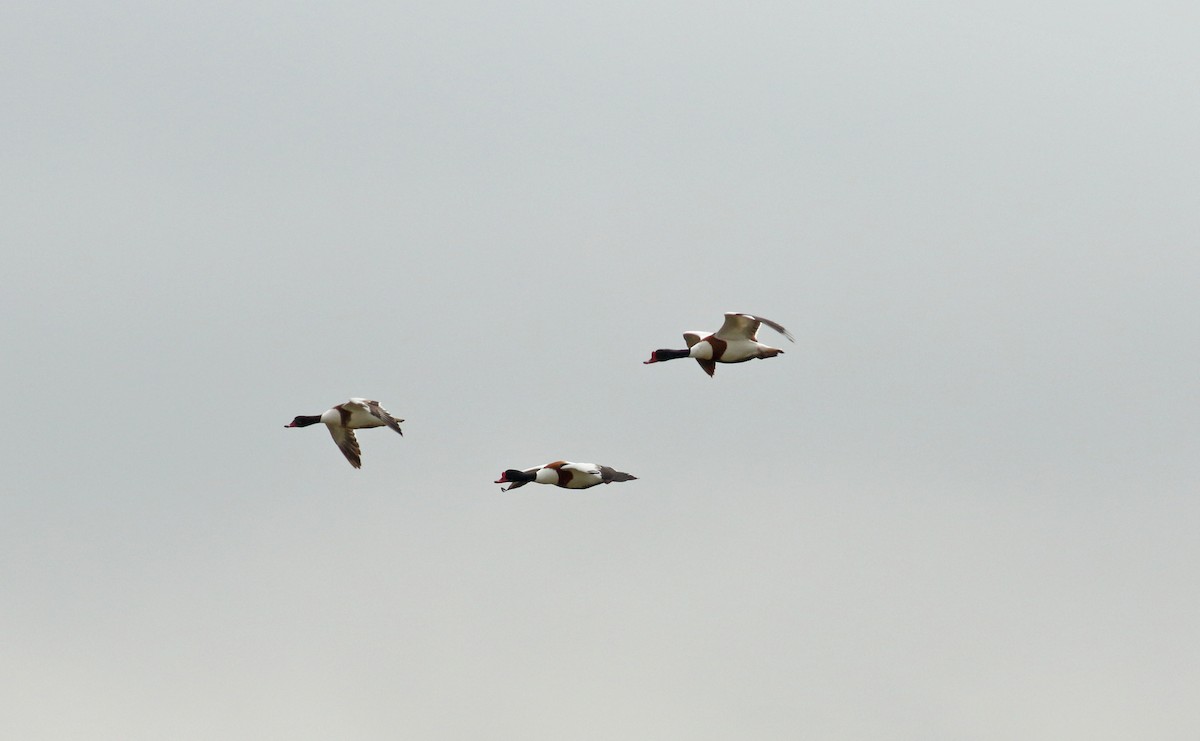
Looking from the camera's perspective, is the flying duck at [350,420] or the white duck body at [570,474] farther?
the flying duck at [350,420]

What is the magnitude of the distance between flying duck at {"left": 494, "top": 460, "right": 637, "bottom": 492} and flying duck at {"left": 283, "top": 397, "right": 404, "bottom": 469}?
5466 mm

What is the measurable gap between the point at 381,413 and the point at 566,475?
7.15 m

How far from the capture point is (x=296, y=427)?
237ft

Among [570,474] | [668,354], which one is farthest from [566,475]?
[668,354]

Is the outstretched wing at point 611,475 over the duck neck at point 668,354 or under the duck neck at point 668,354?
under

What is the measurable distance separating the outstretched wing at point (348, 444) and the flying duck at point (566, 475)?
319 inches

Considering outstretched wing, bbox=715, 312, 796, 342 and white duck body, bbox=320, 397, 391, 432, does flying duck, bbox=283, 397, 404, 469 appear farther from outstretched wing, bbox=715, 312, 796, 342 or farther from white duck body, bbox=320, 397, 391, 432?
outstretched wing, bbox=715, 312, 796, 342

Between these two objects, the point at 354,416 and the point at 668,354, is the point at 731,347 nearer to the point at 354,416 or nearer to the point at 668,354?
the point at 668,354

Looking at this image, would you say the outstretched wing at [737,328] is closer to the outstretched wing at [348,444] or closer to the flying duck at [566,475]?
the flying duck at [566,475]

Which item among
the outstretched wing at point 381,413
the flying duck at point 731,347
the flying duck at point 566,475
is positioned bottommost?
the flying duck at point 566,475

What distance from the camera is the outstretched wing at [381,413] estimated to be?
217 feet

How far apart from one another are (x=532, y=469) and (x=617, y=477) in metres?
2.89

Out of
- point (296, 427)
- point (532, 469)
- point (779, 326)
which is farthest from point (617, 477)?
point (296, 427)

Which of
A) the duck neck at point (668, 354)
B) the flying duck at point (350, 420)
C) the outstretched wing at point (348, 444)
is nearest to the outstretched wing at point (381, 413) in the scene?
the flying duck at point (350, 420)
